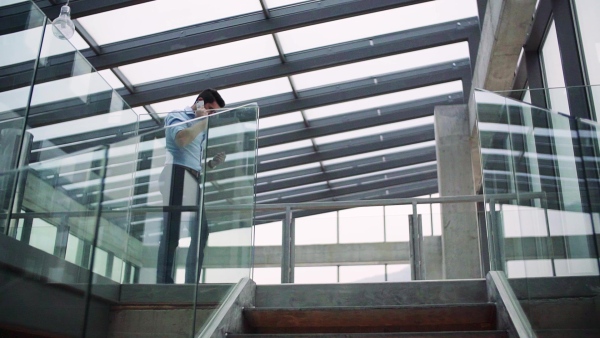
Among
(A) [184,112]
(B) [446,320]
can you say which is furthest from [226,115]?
(B) [446,320]

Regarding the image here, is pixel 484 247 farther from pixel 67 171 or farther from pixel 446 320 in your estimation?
pixel 67 171

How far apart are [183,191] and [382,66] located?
338 inches

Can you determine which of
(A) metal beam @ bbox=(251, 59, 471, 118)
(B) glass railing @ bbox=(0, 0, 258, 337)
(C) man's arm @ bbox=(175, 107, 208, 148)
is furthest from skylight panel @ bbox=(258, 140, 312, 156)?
(C) man's arm @ bbox=(175, 107, 208, 148)

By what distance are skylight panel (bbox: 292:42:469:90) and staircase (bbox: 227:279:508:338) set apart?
743 cm

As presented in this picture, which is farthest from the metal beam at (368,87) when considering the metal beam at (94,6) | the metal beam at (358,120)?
the metal beam at (94,6)

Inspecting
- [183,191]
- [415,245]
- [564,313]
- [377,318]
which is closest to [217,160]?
[183,191]

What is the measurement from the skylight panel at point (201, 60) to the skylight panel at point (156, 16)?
0.73 metres

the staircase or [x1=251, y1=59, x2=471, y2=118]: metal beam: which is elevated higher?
[x1=251, y1=59, x2=471, y2=118]: metal beam

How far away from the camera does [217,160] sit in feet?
15.4

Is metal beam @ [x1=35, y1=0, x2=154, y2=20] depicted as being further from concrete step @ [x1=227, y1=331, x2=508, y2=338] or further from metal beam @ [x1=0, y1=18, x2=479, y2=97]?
concrete step @ [x1=227, y1=331, x2=508, y2=338]

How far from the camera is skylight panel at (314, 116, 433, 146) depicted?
15384 mm

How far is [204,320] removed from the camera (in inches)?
170

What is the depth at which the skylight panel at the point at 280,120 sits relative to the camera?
1384cm

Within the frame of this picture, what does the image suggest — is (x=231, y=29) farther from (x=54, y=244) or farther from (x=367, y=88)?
(x=54, y=244)
